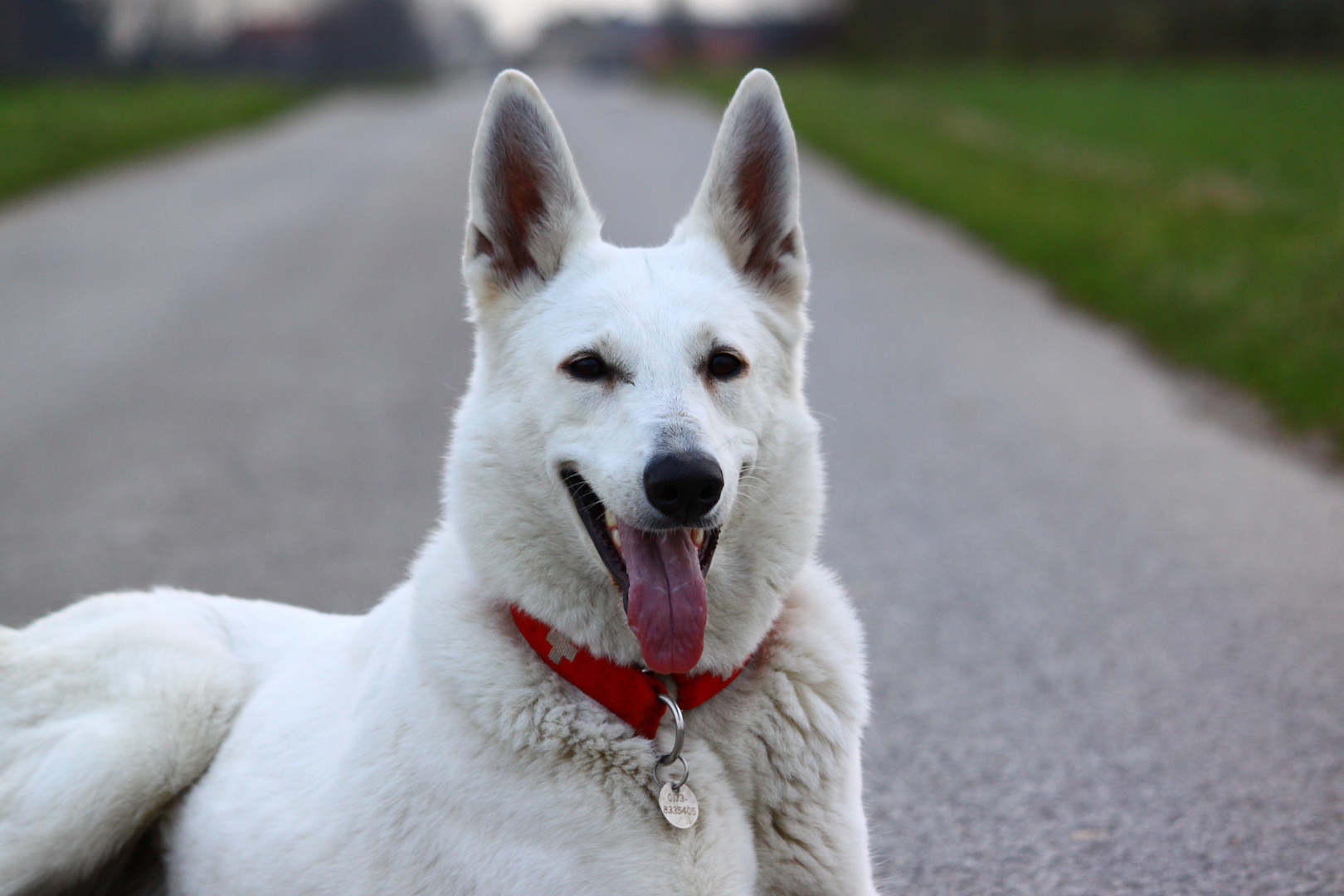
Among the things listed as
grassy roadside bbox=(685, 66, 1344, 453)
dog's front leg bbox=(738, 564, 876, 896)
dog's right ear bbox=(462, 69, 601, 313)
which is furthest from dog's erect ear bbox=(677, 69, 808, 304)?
grassy roadside bbox=(685, 66, 1344, 453)

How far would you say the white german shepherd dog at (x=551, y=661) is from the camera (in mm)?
2754

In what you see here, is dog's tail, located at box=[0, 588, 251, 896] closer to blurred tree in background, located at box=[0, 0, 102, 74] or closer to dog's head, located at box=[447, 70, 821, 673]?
dog's head, located at box=[447, 70, 821, 673]

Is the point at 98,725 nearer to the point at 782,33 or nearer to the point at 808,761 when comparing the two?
the point at 808,761

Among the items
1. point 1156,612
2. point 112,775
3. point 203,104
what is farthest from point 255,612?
point 203,104

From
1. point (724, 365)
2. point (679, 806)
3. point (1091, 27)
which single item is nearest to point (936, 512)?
point (724, 365)

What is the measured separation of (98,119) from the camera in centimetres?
2353

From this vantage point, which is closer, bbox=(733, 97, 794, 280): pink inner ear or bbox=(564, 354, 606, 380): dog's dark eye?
bbox=(564, 354, 606, 380): dog's dark eye

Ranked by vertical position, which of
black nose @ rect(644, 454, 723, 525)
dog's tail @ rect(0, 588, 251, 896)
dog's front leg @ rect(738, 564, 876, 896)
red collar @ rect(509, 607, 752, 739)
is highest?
black nose @ rect(644, 454, 723, 525)

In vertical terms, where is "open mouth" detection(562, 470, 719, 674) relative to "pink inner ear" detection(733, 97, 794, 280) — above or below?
below

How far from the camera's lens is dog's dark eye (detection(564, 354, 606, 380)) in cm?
308

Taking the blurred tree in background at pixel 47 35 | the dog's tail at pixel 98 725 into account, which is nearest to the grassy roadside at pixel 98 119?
the blurred tree in background at pixel 47 35

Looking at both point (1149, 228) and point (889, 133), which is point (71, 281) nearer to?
point (1149, 228)

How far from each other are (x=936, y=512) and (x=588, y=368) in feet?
12.5

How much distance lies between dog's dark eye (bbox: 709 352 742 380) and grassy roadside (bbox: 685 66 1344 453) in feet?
18.3
